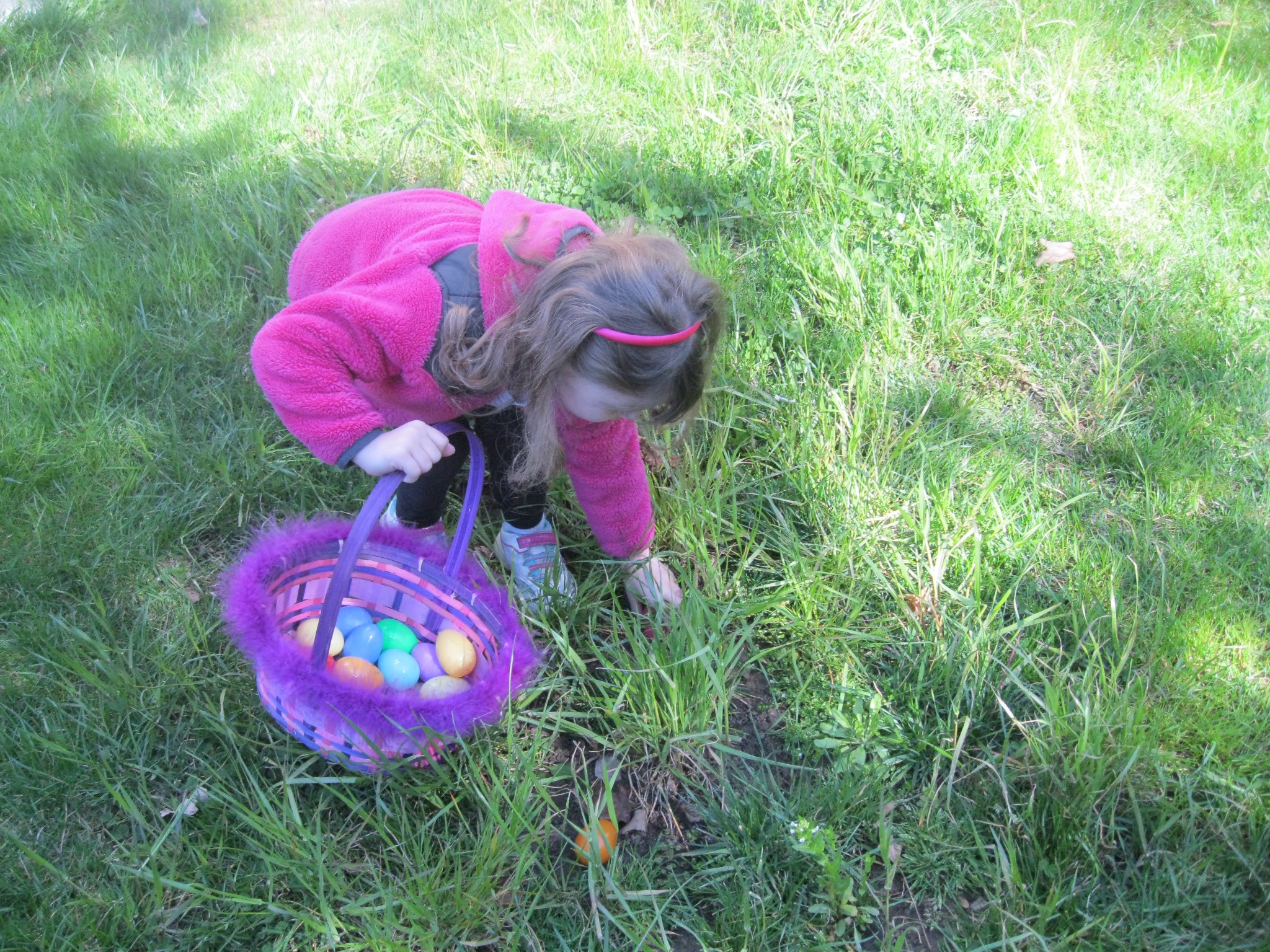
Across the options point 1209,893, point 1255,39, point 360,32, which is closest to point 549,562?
point 1209,893

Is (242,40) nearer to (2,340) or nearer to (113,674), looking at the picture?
(2,340)

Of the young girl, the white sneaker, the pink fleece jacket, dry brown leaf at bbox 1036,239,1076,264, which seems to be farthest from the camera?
dry brown leaf at bbox 1036,239,1076,264

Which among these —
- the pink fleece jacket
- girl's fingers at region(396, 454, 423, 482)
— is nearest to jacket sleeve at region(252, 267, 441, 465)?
the pink fleece jacket

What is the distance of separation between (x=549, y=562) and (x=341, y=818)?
0.69 m

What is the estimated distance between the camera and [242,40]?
3.91 metres

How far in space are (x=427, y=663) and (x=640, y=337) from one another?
31.8 inches

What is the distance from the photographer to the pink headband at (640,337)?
1.56 metres

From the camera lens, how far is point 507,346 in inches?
66.6

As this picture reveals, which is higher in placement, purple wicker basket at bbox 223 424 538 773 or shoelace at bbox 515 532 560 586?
purple wicker basket at bbox 223 424 538 773

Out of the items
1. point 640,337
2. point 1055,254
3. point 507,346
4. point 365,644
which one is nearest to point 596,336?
point 640,337

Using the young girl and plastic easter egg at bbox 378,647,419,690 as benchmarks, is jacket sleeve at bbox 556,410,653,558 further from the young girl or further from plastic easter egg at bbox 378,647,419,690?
plastic easter egg at bbox 378,647,419,690

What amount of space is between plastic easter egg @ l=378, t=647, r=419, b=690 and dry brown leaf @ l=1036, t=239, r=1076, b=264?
2191 mm

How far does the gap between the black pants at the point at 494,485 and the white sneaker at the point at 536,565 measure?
42mm

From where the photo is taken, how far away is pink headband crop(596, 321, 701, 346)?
1.56 m
